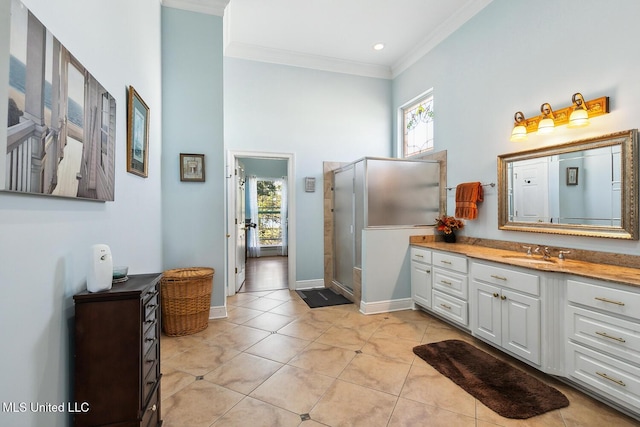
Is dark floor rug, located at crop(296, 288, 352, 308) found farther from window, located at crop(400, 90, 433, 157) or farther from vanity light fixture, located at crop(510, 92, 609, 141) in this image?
vanity light fixture, located at crop(510, 92, 609, 141)

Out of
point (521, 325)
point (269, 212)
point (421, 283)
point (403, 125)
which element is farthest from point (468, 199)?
point (269, 212)

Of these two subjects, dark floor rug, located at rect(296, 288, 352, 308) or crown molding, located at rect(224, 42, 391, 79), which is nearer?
dark floor rug, located at rect(296, 288, 352, 308)

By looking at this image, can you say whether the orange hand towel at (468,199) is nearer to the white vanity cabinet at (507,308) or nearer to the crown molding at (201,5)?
the white vanity cabinet at (507,308)

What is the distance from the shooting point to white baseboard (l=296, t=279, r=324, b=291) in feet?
15.2

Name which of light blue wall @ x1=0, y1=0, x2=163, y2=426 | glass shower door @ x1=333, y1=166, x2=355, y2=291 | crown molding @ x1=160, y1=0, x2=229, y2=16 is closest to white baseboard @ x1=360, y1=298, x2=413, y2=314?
glass shower door @ x1=333, y1=166, x2=355, y2=291

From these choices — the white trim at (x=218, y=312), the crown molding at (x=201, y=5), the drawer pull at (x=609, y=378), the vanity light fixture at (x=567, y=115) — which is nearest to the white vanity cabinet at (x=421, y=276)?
the vanity light fixture at (x=567, y=115)

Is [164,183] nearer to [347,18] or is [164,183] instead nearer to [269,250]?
[347,18]

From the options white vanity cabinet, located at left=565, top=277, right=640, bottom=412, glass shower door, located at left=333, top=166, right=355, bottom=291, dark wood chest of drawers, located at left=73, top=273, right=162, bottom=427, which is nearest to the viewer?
dark wood chest of drawers, located at left=73, top=273, right=162, bottom=427

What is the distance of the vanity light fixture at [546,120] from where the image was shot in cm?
257

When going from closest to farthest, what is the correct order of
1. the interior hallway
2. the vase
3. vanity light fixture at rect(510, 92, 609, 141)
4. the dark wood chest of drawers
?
the dark wood chest of drawers < vanity light fixture at rect(510, 92, 609, 141) < the vase < the interior hallway

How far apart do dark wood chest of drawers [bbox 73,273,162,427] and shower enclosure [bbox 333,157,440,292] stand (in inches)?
107

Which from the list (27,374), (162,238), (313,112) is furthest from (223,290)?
(313,112)

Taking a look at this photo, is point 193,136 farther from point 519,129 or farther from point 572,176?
point 572,176

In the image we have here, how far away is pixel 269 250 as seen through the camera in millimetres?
8211
